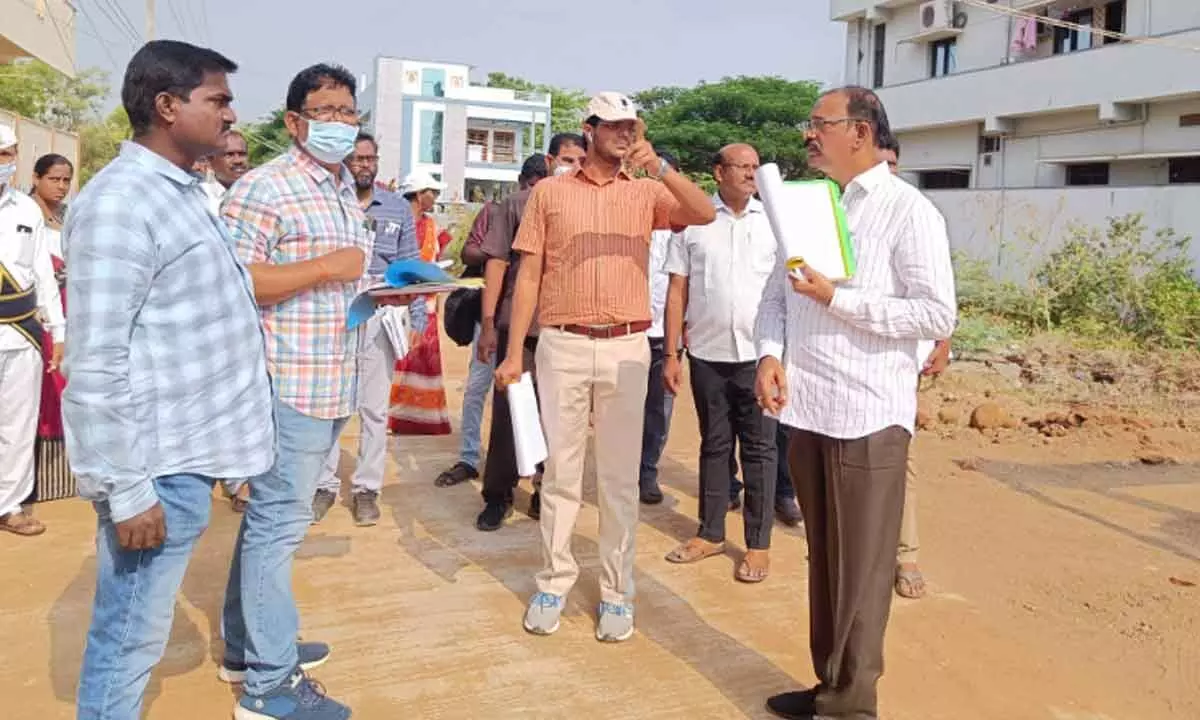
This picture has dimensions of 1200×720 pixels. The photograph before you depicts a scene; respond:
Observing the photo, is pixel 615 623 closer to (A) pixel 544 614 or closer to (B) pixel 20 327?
(A) pixel 544 614

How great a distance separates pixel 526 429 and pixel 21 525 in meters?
2.77

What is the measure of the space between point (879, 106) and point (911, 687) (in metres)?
1.99

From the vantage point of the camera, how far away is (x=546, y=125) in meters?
47.8

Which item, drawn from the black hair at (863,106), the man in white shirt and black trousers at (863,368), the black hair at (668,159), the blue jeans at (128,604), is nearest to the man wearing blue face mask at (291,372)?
the blue jeans at (128,604)

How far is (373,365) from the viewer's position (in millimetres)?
5160

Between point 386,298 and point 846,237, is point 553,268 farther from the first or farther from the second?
point 846,237

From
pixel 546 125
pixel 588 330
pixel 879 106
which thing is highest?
pixel 546 125

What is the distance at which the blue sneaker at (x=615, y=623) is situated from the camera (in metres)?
3.68

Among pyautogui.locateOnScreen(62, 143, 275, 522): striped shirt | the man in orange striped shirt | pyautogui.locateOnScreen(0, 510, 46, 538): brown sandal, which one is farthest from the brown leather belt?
pyautogui.locateOnScreen(0, 510, 46, 538): brown sandal

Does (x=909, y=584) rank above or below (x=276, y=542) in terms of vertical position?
below

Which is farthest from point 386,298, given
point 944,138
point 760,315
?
point 944,138

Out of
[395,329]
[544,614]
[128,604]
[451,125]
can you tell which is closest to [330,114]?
[128,604]

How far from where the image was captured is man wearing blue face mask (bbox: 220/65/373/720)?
2.94m

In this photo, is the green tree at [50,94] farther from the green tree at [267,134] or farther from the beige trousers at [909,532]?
the beige trousers at [909,532]
